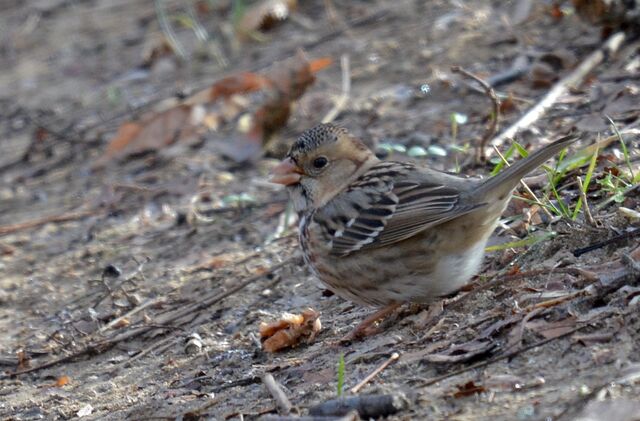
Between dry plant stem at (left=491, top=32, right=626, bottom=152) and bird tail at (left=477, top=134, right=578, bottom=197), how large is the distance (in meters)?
1.43

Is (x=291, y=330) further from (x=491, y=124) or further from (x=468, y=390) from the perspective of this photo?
(x=491, y=124)

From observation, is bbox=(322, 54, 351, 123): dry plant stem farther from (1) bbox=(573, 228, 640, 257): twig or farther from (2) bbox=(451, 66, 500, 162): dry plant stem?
(1) bbox=(573, 228, 640, 257): twig

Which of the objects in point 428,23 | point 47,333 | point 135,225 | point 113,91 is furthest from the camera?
point 113,91

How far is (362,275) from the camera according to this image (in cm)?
416

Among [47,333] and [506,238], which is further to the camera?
[47,333]

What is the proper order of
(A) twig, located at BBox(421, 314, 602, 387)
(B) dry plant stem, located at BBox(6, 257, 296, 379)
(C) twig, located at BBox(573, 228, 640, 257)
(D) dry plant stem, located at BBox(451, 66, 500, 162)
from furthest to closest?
(D) dry plant stem, located at BBox(451, 66, 500, 162) → (B) dry plant stem, located at BBox(6, 257, 296, 379) → (C) twig, located at BBox(573, 228, 640, 257) → (A) twig, located at BBox(421, 314, 602, 387)

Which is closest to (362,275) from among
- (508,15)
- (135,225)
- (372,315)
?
(372,315)

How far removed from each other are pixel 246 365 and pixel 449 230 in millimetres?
950

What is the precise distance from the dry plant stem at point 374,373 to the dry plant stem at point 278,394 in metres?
0.21

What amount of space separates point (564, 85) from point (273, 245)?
6.24ft

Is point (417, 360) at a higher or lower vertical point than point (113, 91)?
higher

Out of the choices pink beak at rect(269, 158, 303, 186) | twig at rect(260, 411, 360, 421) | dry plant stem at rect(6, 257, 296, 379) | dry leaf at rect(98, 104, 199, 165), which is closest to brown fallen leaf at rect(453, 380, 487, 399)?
twig at rect(260, 411, 360, 421)

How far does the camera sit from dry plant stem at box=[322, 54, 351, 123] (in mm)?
6926

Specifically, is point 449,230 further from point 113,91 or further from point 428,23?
point 113,91
